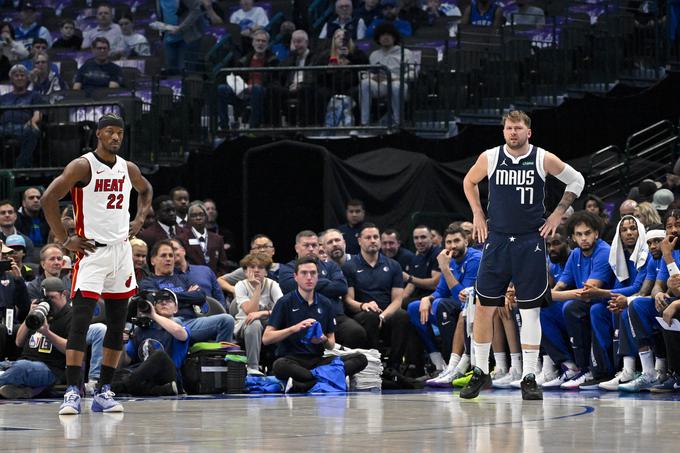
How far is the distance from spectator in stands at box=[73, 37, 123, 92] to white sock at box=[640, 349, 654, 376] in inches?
398

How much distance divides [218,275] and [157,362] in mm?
3743

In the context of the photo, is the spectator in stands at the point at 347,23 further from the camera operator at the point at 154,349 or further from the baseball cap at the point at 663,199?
the camera operator at the point at 154,349

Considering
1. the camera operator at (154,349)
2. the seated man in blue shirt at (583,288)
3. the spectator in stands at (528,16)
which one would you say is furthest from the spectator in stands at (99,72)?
the seated man in blue shirt at (583,288)

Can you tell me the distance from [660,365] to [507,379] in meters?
1.47

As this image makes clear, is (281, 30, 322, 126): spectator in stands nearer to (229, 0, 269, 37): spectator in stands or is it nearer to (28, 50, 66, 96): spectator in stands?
(28, 50, 66, 96): spectator in stands

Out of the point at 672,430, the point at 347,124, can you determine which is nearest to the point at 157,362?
the point at 672,430

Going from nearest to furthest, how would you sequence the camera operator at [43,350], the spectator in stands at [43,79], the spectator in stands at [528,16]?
the camera operator at [43,350] < the spectator in stands at [528,16] < the spectator in stands at [43,79]

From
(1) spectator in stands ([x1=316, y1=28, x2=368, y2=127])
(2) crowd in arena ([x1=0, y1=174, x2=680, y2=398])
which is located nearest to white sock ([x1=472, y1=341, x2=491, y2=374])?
(2) crowd in arena ([x1=0, y1=174, x2=680, y2=398])

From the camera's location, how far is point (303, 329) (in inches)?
490

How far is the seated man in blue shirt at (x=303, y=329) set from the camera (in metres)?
12.4

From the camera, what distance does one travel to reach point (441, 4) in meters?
21.0

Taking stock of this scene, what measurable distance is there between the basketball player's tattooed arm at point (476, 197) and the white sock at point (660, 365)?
2.61 m

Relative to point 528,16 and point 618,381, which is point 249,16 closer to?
point 528,16

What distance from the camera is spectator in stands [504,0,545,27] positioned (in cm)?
1938
